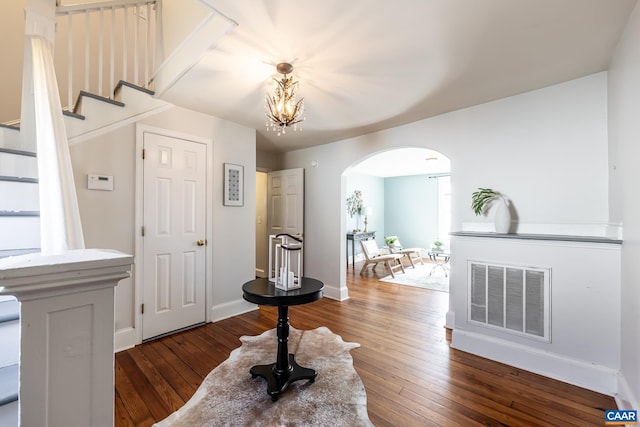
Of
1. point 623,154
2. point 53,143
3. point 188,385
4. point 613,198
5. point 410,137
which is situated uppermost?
point 410,137

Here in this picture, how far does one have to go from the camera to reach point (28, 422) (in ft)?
1.73

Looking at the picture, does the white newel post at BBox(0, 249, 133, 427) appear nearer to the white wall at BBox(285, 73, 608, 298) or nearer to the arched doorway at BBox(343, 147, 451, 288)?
the white wall at BBox(285, 73, 608, 298)

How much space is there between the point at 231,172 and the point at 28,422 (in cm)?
317

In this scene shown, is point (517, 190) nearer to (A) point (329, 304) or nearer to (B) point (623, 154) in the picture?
(B) point (623, 154)

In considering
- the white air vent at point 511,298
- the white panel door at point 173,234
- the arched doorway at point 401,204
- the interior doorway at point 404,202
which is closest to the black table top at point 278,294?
the white panel door at point 173,234

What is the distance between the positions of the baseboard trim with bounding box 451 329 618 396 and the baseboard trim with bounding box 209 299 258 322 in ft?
8.11

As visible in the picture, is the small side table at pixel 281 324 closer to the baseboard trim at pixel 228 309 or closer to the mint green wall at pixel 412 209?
the baseboard trim at pixel 228 309

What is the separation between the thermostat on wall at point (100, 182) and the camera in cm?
245

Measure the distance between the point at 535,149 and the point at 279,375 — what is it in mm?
3008

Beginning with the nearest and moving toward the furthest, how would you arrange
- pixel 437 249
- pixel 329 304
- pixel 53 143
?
pixel 53 143
pixel 329 304
pixel 437 249

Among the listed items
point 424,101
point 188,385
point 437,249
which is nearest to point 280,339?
point 188,385

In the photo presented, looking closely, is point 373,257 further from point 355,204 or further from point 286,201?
point 286,201

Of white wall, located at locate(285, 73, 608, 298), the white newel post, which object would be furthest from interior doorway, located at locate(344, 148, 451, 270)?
the white newel post

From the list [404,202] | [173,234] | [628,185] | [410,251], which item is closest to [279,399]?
[173,234]
